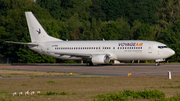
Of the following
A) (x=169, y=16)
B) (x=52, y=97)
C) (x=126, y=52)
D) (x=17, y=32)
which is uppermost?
(x=169, y=16)

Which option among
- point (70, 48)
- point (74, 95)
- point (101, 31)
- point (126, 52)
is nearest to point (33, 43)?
point (70, 48)

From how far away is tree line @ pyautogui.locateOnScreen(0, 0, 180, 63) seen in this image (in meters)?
76.1

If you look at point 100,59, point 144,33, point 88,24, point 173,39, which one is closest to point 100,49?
point 100,59

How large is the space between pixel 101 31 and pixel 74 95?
68.9 meters

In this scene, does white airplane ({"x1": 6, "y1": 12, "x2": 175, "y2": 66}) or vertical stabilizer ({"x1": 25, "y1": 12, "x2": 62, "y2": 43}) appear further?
vertical stabilizer ({"x1": 25, "y1": 12, "x2": 62, "y2": 43})

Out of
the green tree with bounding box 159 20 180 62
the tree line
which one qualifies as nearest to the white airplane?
the tree line

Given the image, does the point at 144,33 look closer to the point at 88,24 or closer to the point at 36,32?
the point at 88,24

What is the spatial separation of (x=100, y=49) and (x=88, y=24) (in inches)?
1368

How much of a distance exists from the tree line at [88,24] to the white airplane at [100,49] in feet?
61.0

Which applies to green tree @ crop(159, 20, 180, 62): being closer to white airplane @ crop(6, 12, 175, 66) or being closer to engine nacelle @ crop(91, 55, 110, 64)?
white airplane @ crop(6, 12, 175, 66)

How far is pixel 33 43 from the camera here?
5369 centimetres

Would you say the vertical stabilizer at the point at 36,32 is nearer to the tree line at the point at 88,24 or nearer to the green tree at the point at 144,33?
the tree line at the point at 88,24

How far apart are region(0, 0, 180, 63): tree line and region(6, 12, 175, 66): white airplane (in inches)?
732

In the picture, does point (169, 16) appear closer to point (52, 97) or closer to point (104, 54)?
point (104, 54)
